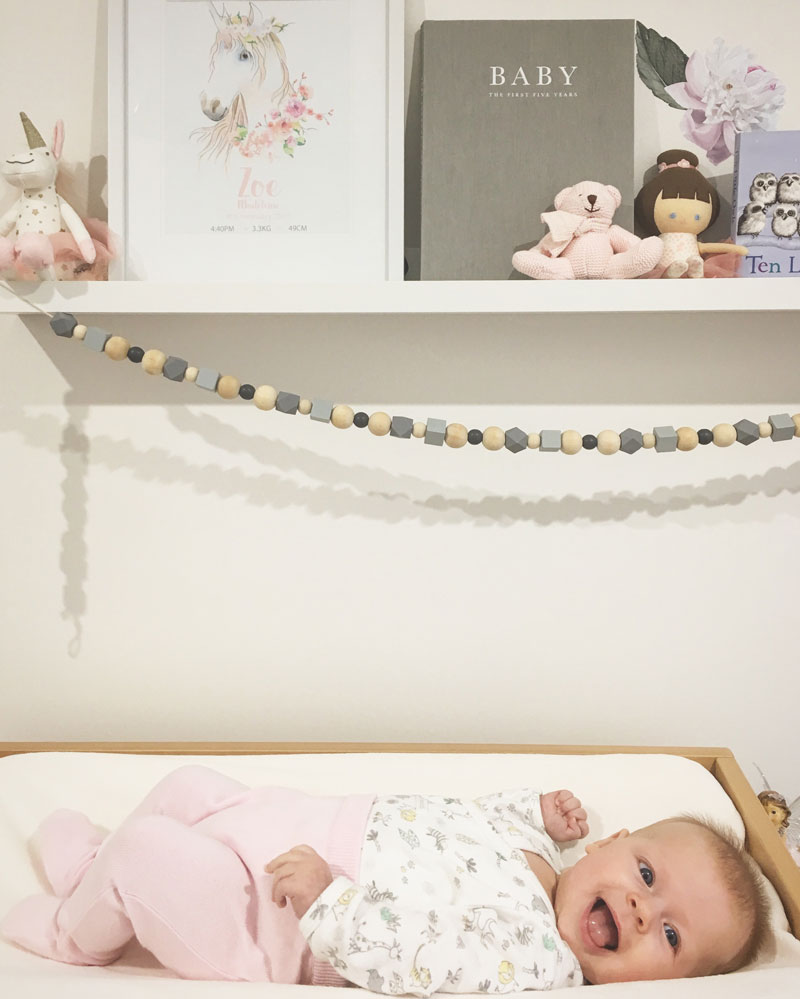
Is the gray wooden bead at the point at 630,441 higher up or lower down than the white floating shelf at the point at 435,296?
lower down

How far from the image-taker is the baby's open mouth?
1.06 meters

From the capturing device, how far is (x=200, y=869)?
1020mm

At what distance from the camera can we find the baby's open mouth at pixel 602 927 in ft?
3.49

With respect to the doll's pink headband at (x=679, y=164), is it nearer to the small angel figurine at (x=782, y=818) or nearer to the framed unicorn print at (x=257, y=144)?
the framed unicorn print at (x=257, y=144)

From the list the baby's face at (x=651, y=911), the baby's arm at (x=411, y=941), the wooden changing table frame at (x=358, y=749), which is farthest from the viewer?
the wooden changing table frame at (x=358, y=749)

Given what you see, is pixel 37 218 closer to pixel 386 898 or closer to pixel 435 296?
pixel 435 296

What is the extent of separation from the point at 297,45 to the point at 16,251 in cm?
49

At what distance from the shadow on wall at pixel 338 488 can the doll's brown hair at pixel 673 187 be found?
1.40ft

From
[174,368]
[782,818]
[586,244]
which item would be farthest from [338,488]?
[782,818]

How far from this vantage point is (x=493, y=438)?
4.24 ft

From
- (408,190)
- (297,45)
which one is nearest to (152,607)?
(408,190)

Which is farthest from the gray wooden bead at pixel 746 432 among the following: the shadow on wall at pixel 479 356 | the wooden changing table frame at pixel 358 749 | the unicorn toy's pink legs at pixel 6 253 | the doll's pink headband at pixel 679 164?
the unicorn toy's pink legs at pixel 6 253

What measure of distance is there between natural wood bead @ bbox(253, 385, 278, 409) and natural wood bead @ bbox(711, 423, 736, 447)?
0.65m

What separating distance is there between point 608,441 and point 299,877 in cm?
73
